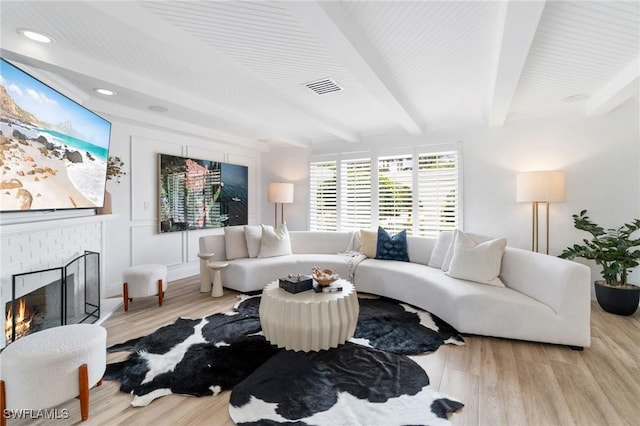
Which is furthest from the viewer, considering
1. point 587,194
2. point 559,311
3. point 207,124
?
point 207,124

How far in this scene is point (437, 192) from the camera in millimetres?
4484

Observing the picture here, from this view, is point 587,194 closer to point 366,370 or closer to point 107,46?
point 366,370

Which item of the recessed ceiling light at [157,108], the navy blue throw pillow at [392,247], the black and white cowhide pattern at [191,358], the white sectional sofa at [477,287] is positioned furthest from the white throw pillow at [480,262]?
the recessed ceiling light at [157,108]

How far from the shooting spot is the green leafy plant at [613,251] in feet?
10.0

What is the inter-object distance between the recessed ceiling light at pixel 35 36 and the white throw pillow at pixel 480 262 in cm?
398

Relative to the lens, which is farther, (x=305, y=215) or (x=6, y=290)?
(x=305, y=215)

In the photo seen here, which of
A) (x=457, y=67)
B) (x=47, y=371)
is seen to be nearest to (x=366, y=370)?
(x=47, y=371)

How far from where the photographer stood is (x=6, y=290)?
206 cm

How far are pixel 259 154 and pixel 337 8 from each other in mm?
4621

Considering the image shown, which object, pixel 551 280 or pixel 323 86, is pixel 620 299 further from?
pixel 323 86

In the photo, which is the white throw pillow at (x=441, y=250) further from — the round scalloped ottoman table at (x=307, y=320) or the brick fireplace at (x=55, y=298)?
the brick fireplace at (x=55, y=298)

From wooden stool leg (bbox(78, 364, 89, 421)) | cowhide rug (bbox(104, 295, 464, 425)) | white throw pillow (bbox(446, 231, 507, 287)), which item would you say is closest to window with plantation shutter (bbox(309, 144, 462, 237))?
white throw pillow (bbox(446, 231, 507, 287))

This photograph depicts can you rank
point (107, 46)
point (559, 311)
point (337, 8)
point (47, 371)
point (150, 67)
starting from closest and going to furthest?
1. point (47, 371)
2. point (337, 8)
3. point (107, 46)
4. point (559, 311)
5. point (150, 67)

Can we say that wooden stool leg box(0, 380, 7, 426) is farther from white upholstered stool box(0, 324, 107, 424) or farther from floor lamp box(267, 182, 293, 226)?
floor lamp box(267, 182, 293, 226)
